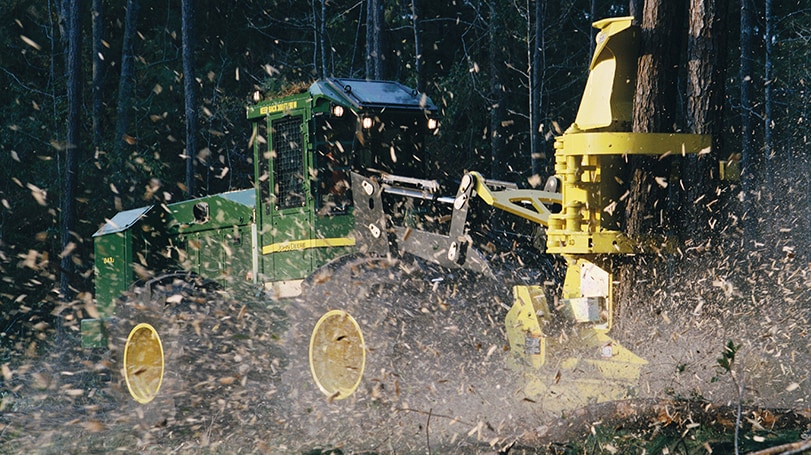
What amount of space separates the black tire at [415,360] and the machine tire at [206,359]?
1.07 m

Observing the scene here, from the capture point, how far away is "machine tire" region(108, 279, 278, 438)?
395 inches

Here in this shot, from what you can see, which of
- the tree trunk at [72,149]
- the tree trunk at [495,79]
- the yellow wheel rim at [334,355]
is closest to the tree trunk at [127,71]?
the tree trunk at [72,149]

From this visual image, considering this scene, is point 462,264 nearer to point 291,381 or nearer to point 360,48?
point 291,381

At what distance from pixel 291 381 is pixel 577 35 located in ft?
72.3

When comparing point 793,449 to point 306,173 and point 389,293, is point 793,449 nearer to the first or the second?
point 389,293

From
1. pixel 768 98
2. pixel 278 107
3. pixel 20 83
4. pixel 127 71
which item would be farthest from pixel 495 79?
pixel 20 83

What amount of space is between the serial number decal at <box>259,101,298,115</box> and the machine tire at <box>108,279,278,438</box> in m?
2.07

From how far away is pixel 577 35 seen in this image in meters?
29.4

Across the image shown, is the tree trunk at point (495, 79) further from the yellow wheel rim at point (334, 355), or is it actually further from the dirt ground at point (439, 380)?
the yellow wheel rim at point (334, 355)

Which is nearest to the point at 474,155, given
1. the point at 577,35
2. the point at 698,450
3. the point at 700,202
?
the point at 577,35

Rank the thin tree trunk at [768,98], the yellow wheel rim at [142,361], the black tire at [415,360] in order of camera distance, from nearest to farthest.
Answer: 1. the black tire at [415,360]
2. the yellow wheel rim at [142,361]
3. the thin tree trunk at [768,98]

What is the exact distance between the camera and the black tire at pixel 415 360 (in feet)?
27.3

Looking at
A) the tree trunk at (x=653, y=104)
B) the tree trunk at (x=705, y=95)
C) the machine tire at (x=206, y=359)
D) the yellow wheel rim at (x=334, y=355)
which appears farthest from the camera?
the tree trunk at (x=705, y=95)

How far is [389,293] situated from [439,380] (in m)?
0.93
